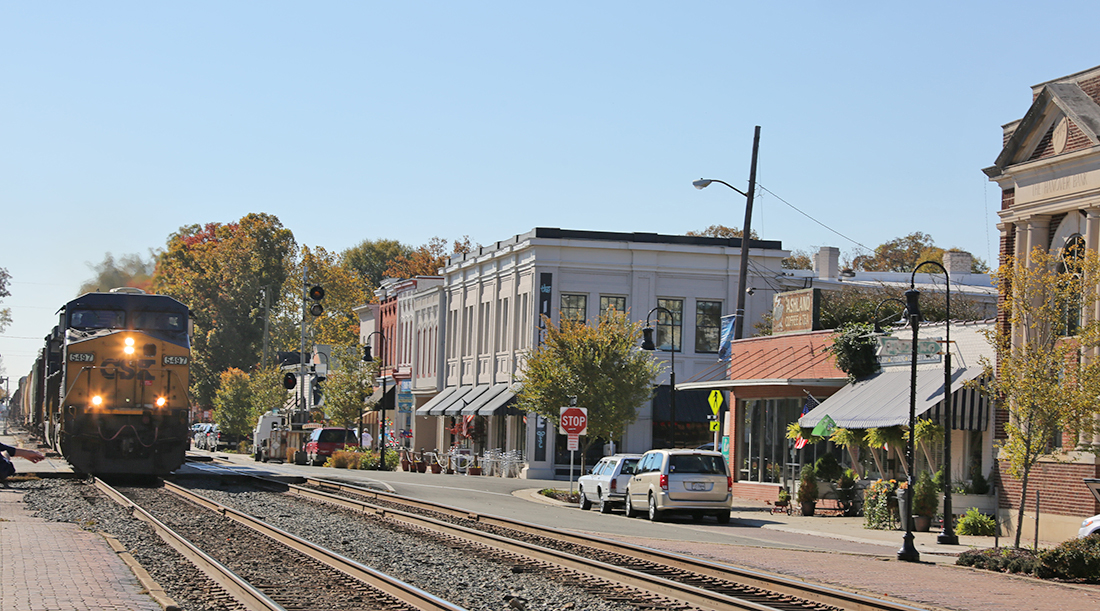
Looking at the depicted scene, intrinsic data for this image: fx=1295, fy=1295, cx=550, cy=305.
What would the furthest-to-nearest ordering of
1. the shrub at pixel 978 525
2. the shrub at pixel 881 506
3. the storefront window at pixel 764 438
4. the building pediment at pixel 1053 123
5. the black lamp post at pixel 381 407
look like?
1. the black lamp post at pixel 381 407
2. the storefront window at pixel 764 438
3. the shrub at pixel 881 506
4. the shrub at pixel 978 525
5. the building pediment at pixel 1053 123

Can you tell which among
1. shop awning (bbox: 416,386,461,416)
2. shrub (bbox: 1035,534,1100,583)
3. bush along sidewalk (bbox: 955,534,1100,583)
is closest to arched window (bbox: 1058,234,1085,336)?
bush along sidewalk (bbox: 955,534,1100,583)

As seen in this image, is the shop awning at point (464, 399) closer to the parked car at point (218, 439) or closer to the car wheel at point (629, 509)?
the car wheel at point (629, 509)

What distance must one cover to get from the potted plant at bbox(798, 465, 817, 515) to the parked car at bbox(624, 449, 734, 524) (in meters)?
3.03

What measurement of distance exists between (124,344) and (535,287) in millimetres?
21382

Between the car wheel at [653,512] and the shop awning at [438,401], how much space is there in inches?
1270

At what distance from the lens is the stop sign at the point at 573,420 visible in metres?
34.9

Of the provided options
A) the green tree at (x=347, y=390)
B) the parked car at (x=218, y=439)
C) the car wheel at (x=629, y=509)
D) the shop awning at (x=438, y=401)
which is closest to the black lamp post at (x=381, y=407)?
the green tree at (x=347, y=390)

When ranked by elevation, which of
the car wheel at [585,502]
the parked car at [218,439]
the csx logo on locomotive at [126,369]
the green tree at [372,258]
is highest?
the green tree at [372,258]

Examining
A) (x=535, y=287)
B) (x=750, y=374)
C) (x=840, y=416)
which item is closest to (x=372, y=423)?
(x=535, y=287)

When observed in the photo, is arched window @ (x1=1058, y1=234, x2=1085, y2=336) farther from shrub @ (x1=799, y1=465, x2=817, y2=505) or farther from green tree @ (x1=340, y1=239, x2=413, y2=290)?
green tree @ (x1=340, y1=239, x2=413, y2=290)

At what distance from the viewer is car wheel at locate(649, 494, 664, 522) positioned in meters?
28.3

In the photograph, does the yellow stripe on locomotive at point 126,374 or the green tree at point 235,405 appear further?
the green tree at point 235,405

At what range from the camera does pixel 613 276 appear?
172ft

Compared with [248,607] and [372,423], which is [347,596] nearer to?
[248,607]
